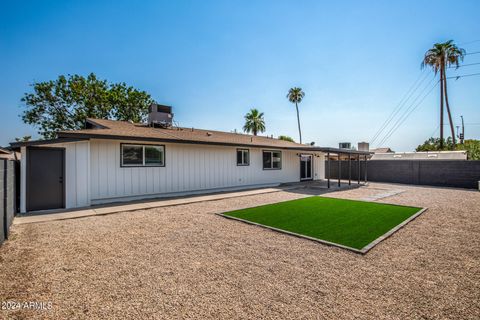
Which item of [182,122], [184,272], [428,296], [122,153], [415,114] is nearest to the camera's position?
[428,296]

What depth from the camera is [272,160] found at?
46.2 ft

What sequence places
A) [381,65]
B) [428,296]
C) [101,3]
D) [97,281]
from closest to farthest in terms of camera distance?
[428,296], [97,281], [101,3], [381,65]

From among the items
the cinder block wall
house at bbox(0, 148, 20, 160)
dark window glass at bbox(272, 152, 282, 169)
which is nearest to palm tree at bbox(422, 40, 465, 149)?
dark window glass at bbox(272, 152, 282, 169)

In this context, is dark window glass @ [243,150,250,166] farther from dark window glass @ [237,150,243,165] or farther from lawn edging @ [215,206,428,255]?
lawn edging @ [215,206,428,255]

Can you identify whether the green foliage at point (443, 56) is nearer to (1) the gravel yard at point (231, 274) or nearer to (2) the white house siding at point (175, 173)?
(2) the white house siding at point (175, 173)

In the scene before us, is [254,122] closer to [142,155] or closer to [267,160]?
[267,160]

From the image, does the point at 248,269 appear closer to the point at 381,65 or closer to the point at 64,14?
the point at 64,14

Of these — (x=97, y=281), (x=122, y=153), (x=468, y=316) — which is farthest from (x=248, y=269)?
(x=122, y=153)

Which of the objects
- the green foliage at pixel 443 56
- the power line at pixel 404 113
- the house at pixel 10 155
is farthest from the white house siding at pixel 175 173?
the green foliage at pixel 443 56

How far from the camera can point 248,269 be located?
3248 millimetres

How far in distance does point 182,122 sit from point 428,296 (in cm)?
1398

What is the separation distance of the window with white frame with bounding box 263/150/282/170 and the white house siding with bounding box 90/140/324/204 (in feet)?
1.06

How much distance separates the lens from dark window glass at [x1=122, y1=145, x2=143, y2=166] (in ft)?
27.0

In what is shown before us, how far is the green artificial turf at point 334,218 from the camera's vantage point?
4.73m
